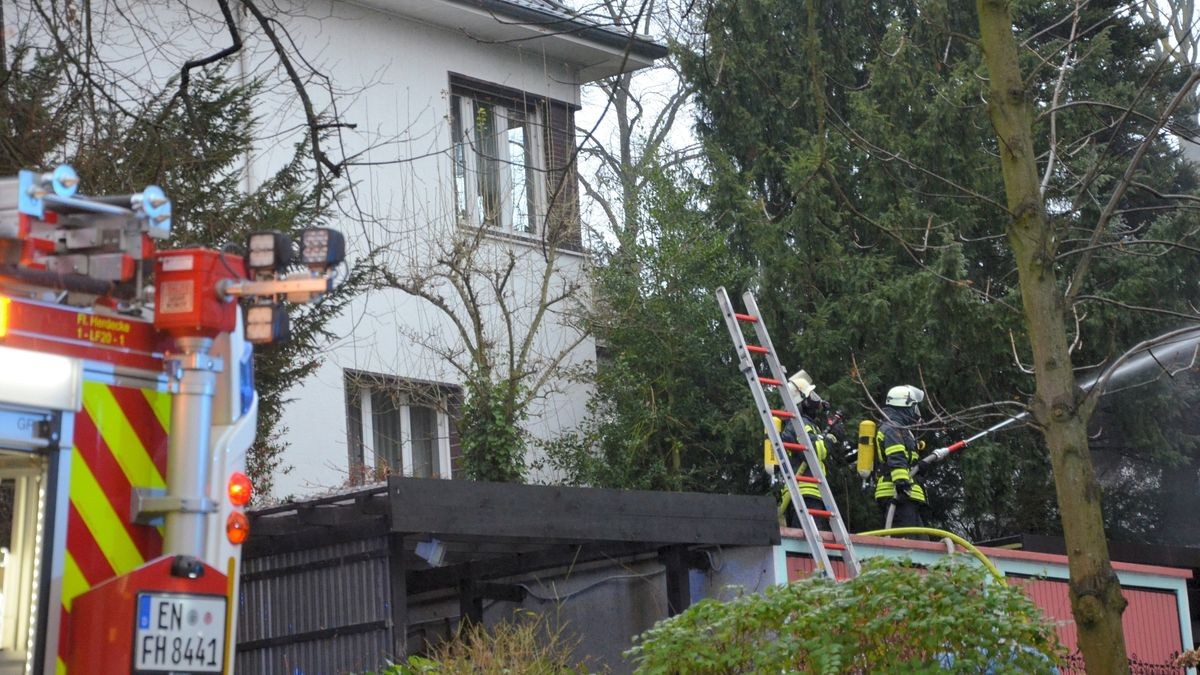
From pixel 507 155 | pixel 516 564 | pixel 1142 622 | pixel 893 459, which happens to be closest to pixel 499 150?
pixel 507 155

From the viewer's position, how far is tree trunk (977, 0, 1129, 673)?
22.4ft

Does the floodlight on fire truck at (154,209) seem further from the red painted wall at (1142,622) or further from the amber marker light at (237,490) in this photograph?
the red painted wall at (1142,622)

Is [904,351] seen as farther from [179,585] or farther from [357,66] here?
[179,585]

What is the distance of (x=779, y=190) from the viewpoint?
1806 centimetres

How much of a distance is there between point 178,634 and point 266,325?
0.87 metres

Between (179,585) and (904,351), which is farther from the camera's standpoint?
(904,351)

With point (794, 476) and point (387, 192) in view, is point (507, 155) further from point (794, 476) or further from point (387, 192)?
point (794, 476)

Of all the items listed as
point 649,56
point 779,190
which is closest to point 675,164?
point 779,190

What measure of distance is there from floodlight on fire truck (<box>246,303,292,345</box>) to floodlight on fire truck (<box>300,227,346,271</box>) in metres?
0.16

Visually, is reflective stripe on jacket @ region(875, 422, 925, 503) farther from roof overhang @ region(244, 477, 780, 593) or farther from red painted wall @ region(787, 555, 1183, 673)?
roof overhang @ region(244, 477, 780, 593)

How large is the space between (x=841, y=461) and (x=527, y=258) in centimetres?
402

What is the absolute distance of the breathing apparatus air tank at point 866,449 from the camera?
13.2 metres

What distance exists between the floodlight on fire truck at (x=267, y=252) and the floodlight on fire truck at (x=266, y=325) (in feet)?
0.38

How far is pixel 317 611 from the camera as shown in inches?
355
